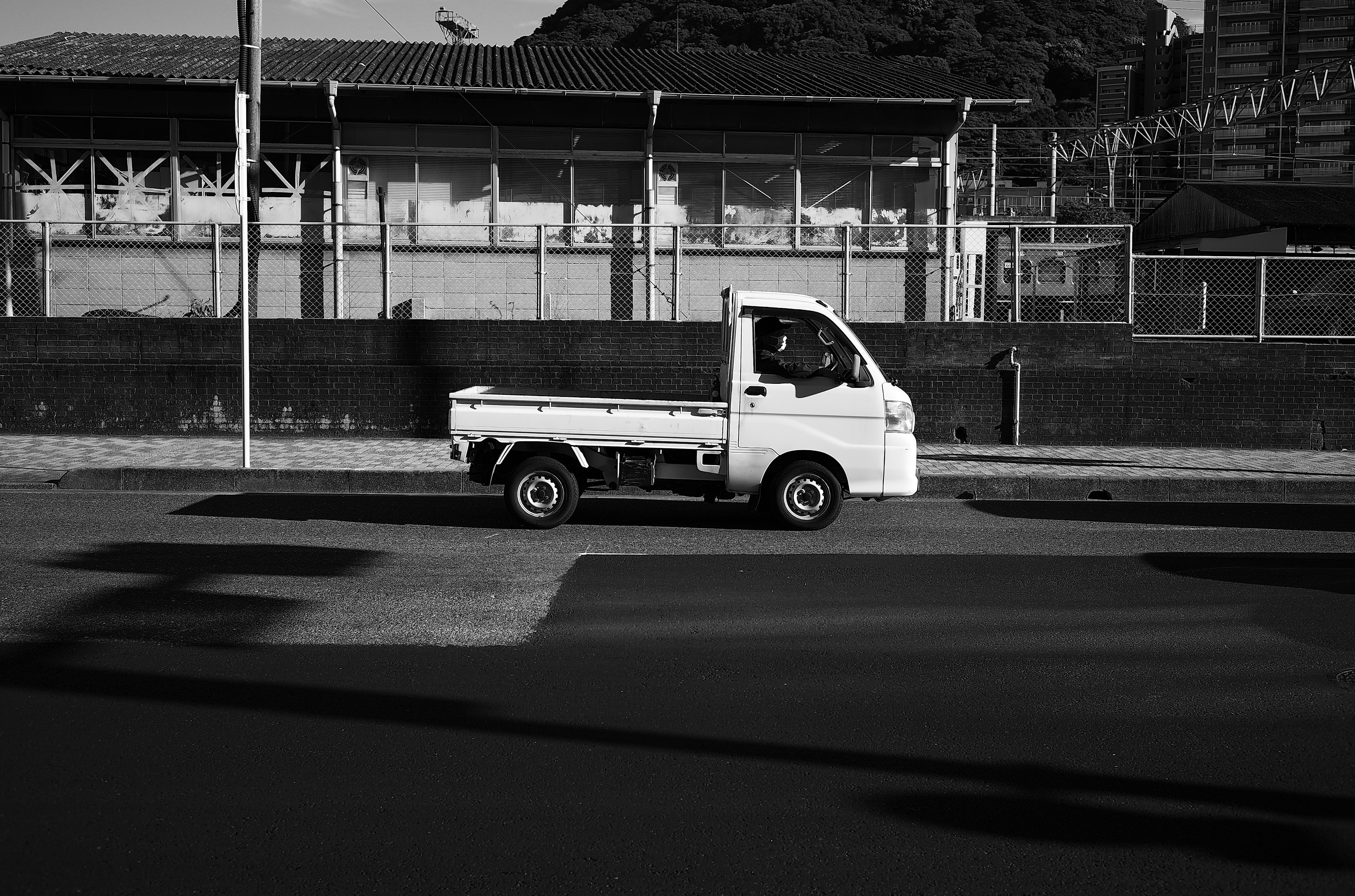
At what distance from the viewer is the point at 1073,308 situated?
54.5ft

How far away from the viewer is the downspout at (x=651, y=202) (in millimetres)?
17469

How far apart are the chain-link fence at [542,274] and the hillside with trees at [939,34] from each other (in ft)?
31.7

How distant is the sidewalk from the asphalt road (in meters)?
3.30

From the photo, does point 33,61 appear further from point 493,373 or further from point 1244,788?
point 1244,788

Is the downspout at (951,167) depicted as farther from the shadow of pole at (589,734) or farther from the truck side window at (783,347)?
the shadow of pole at (589,734)

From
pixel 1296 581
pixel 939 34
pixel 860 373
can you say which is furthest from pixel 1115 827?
pixel 939 34

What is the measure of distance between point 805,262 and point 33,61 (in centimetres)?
1294

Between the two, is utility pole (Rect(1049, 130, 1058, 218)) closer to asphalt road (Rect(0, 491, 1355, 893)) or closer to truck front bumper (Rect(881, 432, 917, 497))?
truck front bumper (Rect(881, 432, 917, 497))

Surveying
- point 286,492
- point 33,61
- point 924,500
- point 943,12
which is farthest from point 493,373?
point 943,12

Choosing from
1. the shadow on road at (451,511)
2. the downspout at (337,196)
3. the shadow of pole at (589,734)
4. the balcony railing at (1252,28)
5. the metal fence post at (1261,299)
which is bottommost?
the shadow of pole at (589,734)

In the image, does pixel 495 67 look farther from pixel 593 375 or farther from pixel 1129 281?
pixel 1129 281

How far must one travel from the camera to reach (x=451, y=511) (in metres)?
10.9

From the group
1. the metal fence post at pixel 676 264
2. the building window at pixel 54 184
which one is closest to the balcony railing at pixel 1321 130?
the metal fence post at pixel 676 264

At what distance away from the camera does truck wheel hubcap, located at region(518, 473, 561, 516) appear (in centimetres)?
984
